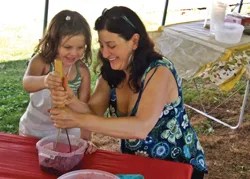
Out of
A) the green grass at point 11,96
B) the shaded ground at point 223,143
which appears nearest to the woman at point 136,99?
the shaded ground at point 223,143

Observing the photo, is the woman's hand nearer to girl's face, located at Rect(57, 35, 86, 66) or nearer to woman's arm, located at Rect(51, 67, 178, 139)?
woman's arm, located at Rect(51, 67, 178, 139)

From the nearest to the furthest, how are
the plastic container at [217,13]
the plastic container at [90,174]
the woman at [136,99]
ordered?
the plastic container at [90,174] < the woman at [136,99] < the plastic container at [217,13]

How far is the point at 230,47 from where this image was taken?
2785 mm

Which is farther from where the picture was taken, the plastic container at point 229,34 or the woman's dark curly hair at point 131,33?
the plastic container at point 229,34

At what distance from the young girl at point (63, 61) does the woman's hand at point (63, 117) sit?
430 mm

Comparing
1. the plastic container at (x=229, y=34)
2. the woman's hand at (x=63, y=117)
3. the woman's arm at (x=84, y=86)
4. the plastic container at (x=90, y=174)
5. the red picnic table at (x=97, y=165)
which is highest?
the plastic container at (x=229, y=34)

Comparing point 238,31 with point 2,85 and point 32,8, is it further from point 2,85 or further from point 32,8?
point 32,8

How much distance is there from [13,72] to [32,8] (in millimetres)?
2070

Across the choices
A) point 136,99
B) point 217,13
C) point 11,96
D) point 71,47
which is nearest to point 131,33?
point 136,99

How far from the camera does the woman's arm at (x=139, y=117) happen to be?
4.28ft

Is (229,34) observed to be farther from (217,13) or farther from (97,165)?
(97,165)

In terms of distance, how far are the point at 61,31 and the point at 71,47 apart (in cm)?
9

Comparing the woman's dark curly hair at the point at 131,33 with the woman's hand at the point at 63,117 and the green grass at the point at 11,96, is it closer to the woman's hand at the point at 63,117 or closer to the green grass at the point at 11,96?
the woman's hand at the point at 63,117

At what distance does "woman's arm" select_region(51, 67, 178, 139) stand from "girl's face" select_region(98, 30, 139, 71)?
12cm
